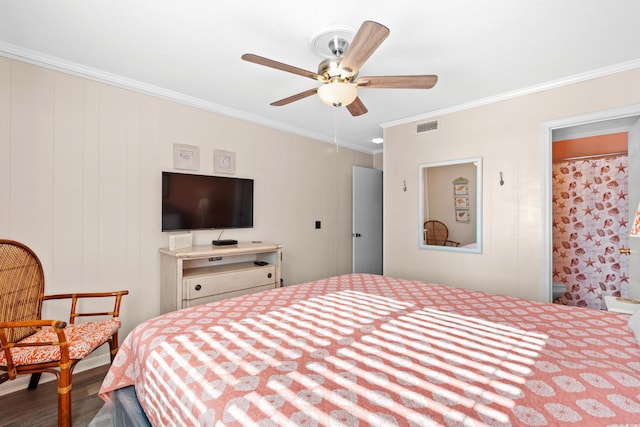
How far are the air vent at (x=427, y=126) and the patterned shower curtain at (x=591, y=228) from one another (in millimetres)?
1683

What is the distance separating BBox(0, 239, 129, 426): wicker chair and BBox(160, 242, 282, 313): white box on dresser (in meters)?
0.47

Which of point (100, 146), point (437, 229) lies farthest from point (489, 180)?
point (100, 146)

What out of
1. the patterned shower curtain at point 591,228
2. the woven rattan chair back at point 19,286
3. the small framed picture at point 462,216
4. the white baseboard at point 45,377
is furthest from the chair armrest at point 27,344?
the patterned shower curtain at point 591,228

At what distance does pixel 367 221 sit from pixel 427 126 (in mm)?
1665

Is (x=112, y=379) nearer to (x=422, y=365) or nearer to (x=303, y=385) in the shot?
(x=303, y=385)

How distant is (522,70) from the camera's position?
8.00 ft

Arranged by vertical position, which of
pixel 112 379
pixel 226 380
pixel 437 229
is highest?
pixel 437 229

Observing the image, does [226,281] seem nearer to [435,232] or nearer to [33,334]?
[33,334]

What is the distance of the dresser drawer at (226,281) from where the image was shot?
256 cm

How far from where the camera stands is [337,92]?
1.89 metres

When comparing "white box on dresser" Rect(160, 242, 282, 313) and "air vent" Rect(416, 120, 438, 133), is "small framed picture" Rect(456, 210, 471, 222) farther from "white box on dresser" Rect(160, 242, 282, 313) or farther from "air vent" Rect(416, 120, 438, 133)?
"white box on dresser" Rect(160, 242, 282, 313)

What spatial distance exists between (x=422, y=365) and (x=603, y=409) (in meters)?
0.45

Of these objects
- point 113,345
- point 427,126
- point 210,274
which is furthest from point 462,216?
point 113,345

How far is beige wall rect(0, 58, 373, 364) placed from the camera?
217 centimetres
